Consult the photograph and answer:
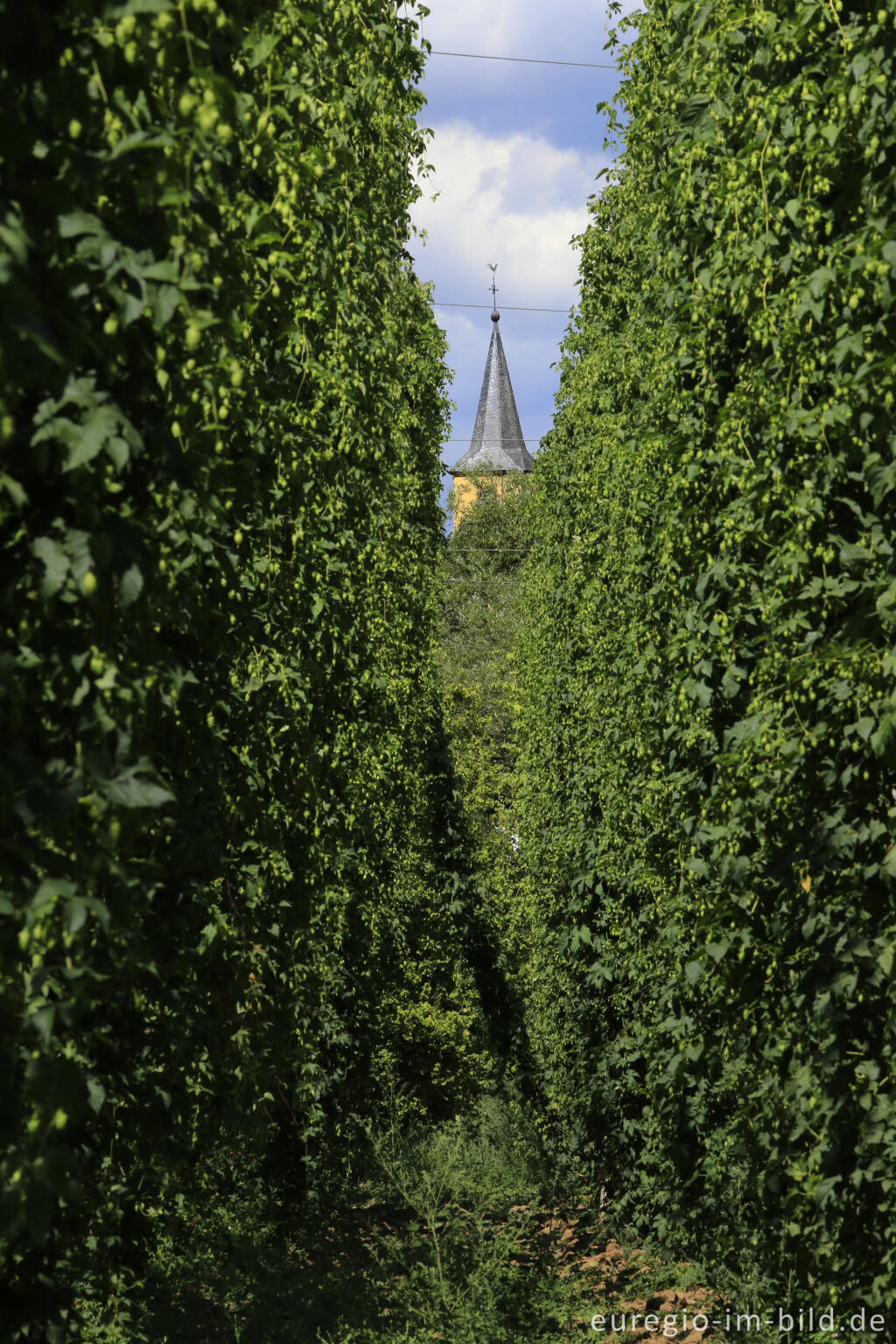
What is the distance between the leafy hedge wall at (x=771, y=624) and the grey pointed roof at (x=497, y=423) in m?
49.6

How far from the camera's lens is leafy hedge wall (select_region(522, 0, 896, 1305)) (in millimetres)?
3871

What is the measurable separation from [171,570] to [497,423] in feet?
→ 182

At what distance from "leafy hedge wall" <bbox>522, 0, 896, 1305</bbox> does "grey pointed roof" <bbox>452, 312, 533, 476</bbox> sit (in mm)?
49601

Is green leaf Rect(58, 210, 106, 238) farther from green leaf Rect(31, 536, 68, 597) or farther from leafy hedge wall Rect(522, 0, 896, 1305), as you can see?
leafy hedge wall Rect(522, 0, 896, 1305)

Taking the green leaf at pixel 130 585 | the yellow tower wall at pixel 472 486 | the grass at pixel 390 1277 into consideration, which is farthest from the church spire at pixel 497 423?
the green leaf at pixel 130 585

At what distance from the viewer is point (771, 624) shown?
443cm

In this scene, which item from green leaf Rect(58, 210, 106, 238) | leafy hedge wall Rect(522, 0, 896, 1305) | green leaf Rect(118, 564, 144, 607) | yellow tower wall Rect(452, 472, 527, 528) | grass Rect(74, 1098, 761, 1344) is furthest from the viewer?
yellow tower wall Rect(452, 472, 527, 528)

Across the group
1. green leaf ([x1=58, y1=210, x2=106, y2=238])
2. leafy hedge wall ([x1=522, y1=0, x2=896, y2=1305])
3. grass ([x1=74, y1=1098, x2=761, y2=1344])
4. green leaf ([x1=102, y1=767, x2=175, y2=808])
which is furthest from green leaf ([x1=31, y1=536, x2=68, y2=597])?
grass ([x1=74, y1=1098, x2=761, y2=1344])

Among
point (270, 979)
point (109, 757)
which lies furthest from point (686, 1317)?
point (109, 757)

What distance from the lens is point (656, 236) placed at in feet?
20.3

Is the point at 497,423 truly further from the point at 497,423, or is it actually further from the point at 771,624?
the point at 771,624

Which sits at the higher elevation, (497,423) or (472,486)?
(497,423)

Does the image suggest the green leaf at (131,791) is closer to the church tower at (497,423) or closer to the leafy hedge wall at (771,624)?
the leafy hedge wall at (771,624)

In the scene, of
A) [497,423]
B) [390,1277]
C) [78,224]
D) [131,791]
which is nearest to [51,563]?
[131,791]
